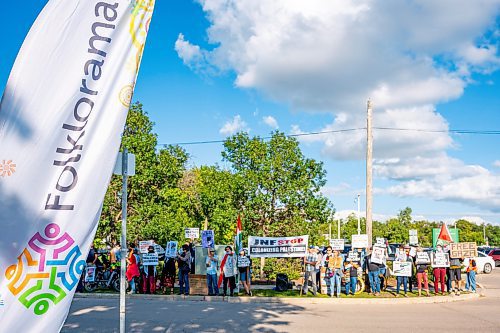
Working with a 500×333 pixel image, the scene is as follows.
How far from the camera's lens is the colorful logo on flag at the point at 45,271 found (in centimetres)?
319

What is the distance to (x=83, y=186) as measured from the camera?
138 inches

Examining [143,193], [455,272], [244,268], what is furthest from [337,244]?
[143,193]

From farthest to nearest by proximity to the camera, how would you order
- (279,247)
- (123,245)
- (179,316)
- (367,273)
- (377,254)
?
(279,247) → (367,273) → (377,254) → (179,316) → (123,245)

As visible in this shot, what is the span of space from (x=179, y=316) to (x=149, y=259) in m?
5.77

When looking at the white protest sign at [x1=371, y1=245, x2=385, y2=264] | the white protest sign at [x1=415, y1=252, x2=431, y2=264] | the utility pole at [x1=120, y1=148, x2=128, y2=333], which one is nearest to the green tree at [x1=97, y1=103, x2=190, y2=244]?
the white protest sign at [x1=371, y1=245, x2=385, y2=264]

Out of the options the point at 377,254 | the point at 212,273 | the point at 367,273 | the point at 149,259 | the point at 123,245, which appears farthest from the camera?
the point at 367,273

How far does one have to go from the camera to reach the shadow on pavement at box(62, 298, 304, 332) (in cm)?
1150

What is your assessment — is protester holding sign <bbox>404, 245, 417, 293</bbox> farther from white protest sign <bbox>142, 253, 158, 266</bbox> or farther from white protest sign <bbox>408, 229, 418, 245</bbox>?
white protest sign <bbox>142, 253, 158, 266</bbox>

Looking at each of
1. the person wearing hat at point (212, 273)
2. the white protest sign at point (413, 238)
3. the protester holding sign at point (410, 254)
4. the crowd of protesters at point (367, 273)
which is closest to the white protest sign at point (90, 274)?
the person wearing hat at point (212, 273)

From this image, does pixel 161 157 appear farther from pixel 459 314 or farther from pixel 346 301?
pixel 459 314

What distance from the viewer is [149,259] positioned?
1875cm

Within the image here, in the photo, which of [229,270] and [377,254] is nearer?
[229,270]

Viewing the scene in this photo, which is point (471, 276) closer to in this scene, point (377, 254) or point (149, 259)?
point (377, 254)

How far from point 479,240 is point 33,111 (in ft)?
330
